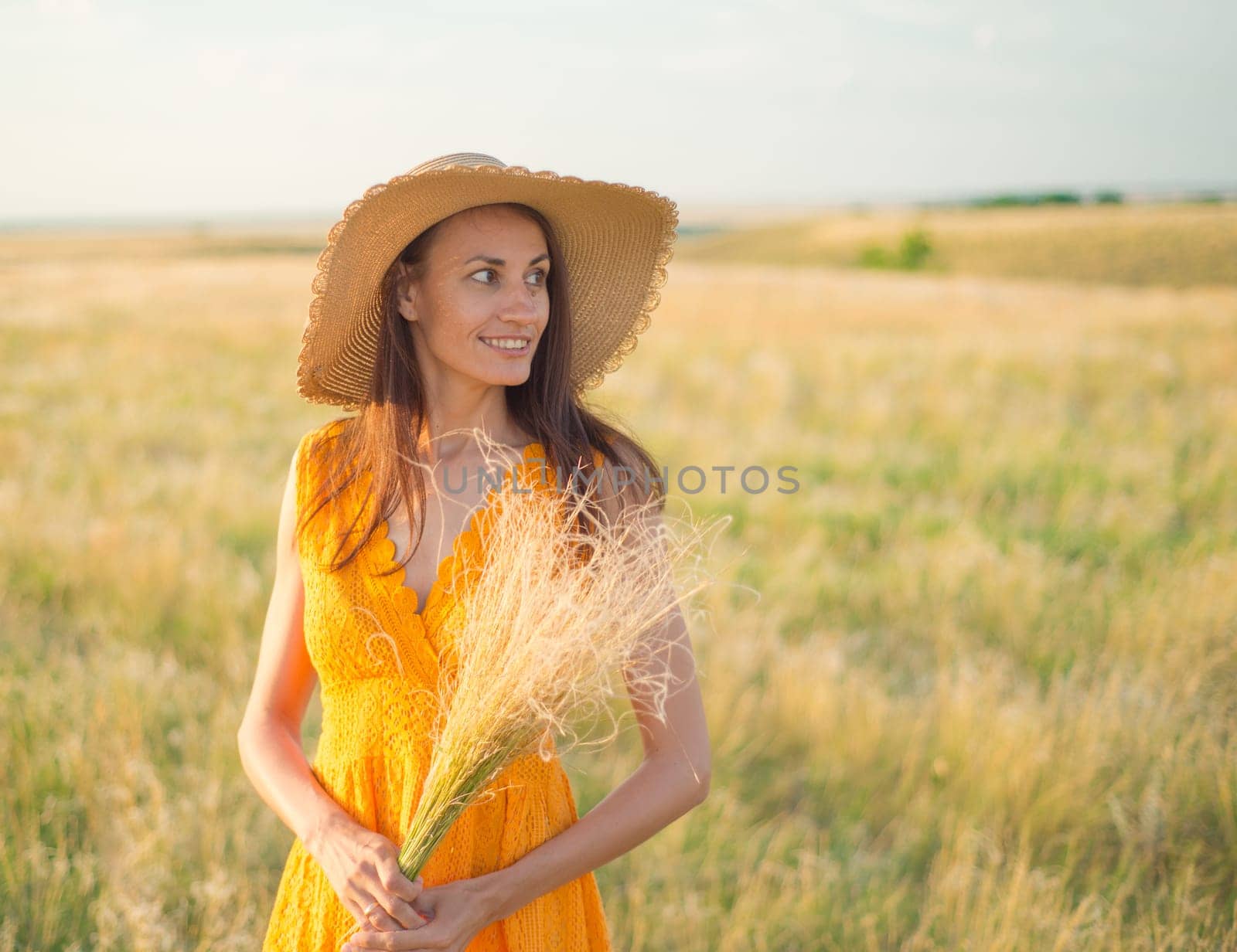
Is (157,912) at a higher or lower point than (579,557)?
lower

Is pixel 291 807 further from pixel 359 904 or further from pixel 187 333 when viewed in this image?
pixel 187 333

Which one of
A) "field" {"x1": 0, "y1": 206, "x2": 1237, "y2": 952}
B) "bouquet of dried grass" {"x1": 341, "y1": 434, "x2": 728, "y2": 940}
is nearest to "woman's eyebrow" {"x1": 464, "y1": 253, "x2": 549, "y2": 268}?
"bouquet of dried grass" {"x1": 341, "y1": 434, "x2": 728, "y2": 940}

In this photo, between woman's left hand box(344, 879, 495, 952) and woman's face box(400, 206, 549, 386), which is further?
woman's face box(400, 206, 549, 386)

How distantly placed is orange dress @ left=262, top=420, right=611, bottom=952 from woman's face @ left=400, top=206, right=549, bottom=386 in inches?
9.8

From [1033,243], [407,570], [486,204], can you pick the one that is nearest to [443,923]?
[407,570]

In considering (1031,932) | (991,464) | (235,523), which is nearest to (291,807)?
(1031,932)

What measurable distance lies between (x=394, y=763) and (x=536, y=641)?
1.53ft

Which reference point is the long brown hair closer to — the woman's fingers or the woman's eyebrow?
the woman's eyebrow

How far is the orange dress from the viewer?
1697 millimetres

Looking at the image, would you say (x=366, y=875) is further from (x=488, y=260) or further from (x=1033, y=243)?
(x=1033, y=243)

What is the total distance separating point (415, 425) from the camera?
6.58ft

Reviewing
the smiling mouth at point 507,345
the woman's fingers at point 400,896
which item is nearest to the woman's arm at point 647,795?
the woman's fingers at point 400,896

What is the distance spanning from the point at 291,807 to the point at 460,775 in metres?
0.41

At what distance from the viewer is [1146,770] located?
3527 mm
